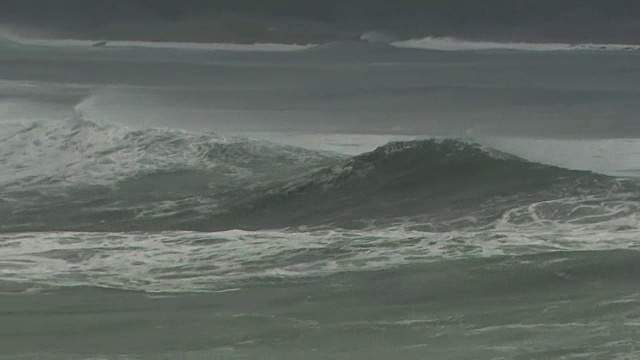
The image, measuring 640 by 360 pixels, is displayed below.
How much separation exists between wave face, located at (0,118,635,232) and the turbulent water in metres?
0.07

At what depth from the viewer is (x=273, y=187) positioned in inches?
934

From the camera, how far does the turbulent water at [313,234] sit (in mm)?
12406

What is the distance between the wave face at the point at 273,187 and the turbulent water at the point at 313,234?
0.22ft

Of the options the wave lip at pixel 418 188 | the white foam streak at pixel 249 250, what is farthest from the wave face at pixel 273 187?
the white foam streak at pixel 249 250

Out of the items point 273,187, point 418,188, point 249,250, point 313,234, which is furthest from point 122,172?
point 249,250

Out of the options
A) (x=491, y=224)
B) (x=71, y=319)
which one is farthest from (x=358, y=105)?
(x=71, y=319)

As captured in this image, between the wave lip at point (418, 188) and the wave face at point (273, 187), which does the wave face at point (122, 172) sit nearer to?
the wave face at point (273, 187)

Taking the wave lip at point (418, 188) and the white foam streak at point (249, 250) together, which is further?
the wave lip at point (418, 188)

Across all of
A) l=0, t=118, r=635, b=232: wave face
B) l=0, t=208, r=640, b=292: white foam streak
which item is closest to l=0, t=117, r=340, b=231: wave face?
l=0, t=118, r=635, b=232: wave face

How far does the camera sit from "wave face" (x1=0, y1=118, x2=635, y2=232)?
66.6 feet

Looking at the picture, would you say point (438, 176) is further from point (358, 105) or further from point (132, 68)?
point (132, 68)

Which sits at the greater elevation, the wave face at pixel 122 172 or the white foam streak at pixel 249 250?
the wave face at pixel 122 172

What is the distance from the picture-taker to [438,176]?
2434 centimetres

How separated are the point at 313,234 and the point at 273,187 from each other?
4948 mm
